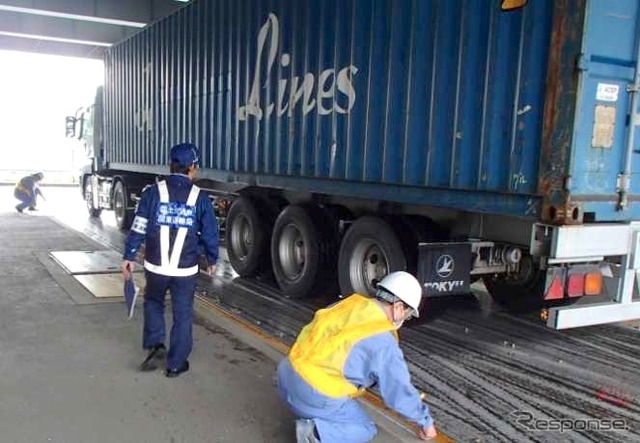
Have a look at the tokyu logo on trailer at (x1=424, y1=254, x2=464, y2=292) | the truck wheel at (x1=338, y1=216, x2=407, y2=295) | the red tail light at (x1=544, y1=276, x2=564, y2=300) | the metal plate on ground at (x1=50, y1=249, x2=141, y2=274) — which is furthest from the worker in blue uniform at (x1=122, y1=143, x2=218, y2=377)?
the metal plate on ground at (x1=50, y1=249, x2=141, y2=274)

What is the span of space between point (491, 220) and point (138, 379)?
9.75 feet

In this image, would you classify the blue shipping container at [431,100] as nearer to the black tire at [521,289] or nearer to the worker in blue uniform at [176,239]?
the black tire at [521,289]

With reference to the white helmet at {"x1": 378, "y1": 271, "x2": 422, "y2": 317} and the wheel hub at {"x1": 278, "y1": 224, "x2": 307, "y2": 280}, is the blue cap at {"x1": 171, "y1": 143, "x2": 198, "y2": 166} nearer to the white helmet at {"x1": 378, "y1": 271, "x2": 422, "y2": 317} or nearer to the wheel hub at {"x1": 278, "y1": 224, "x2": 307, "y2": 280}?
the white helmet at {"x1": 378, "y1": 271, "x2": 422, "y2": 317}

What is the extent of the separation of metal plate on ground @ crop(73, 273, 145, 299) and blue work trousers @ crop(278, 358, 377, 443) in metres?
4.03

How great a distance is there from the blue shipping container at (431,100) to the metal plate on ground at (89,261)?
1.98m

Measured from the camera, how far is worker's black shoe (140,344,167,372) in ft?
14.1

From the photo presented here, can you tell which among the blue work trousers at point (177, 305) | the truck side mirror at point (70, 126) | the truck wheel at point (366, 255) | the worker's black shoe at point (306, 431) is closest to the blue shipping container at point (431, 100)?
the truck wheel at point (366, 255)

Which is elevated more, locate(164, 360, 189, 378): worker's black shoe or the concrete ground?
locate(164, 360, 189, 378): worker's black shoe

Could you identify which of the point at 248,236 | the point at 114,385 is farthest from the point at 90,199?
the point at 114,385

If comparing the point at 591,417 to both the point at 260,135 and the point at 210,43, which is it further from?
the point at 210,43

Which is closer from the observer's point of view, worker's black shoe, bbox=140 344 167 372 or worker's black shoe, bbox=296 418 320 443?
worker's black shoe, bbox=296 418 320 443

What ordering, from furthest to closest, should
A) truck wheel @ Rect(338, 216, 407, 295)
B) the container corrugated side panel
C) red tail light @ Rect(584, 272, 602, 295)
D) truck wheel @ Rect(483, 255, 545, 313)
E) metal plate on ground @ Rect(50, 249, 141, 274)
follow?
metal plate on ground @ Rect(50, 249, 141, 274) → truck wheel @ Rect(483, 255, 545, 313) → truck wheel @ Rect(338, 216, 407, 295) → red tail light @ Rect(584, 272, 602, 295) → the container corrugated side panel

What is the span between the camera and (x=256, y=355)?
15.5 ft

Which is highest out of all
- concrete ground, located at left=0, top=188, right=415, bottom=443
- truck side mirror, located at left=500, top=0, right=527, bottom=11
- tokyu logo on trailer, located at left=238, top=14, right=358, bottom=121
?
truck side mirror, located at left=500, top=0, right=527, bottom=11
